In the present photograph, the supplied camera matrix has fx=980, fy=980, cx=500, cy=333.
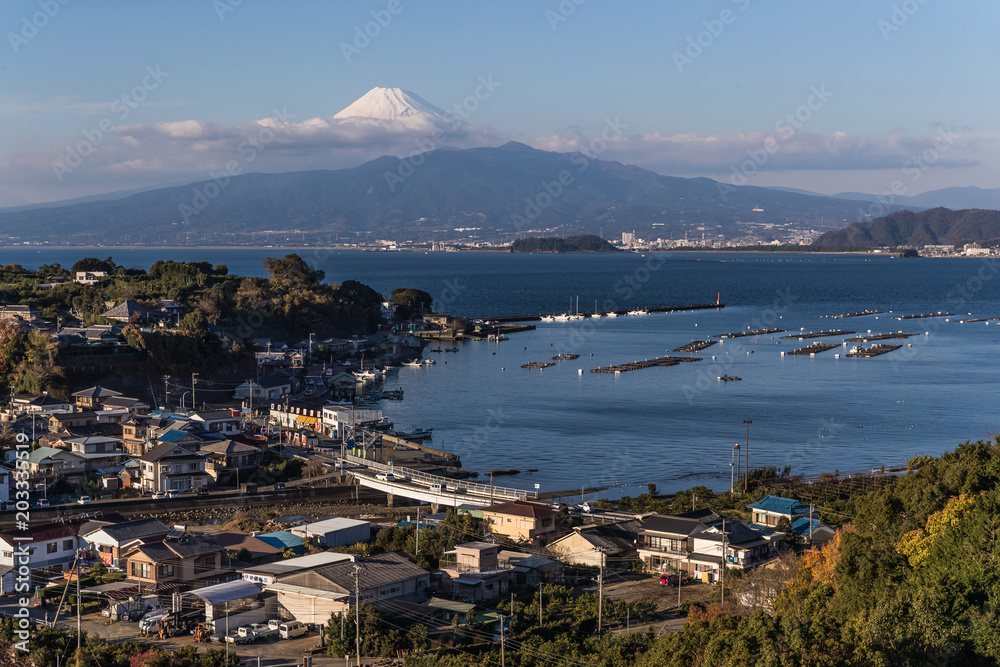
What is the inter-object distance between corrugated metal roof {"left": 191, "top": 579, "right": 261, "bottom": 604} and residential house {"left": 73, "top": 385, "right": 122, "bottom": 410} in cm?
966

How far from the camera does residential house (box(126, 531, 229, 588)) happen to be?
9.47 m

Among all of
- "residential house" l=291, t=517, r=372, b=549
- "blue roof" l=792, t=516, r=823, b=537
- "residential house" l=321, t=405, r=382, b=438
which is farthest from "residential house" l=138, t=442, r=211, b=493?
"blue roof" l=792, t=516, r=823, b=537

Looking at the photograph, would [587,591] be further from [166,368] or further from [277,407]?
[166,368]

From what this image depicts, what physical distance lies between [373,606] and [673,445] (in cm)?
988

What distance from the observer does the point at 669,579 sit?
10.2 metres

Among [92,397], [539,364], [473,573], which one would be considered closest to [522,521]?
[473,573]

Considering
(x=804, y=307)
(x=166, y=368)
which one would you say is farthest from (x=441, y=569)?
(x=804, y=307)

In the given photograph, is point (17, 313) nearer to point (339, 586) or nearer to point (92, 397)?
point (92, 397)

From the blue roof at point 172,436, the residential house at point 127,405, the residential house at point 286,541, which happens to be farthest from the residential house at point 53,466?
the residential house at point 286,541

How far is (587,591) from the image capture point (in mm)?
9586

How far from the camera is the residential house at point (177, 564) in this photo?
947 cm

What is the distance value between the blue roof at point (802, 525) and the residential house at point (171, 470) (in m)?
8.04

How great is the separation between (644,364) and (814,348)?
7.11m

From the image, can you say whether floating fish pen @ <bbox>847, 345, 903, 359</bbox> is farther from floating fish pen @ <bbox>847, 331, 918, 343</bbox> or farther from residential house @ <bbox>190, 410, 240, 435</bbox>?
residential house @ <bbox>190, 410, 240, 435</bbox>
